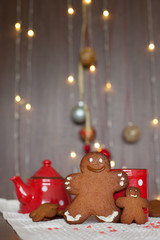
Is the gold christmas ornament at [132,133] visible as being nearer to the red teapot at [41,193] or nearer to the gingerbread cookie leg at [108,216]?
the red teapot at [41,193]

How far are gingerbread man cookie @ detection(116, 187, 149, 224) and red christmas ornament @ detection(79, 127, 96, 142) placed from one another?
97 cm

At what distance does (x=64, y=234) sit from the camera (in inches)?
20.3

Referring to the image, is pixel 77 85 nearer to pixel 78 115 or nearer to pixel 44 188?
pixel 78 115

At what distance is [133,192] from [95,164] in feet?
0.30

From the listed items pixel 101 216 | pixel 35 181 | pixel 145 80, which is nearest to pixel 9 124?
pixel 145 80

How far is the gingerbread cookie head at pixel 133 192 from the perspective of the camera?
2.05ft

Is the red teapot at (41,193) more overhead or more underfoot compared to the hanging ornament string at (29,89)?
more underfoot

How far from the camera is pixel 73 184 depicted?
25.2 inches

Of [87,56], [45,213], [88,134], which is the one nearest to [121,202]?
[45,213]

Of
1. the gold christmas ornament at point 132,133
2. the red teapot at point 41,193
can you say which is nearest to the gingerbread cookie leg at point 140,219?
the red teapot at point 41,193

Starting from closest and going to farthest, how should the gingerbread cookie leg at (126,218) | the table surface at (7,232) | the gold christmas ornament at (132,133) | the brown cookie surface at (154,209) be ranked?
the table surface at (7,232) < the gingerbread cookie leg at (126,218) < the brown cookie surface at (154,209) < the gold christmas ornament at (132,133)

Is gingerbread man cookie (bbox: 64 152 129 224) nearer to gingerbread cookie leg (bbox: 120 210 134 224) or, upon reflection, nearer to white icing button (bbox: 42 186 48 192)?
gingerbread cookie leg (bbox: 120 210 134 224)

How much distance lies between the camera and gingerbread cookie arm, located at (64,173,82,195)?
25.0 inches

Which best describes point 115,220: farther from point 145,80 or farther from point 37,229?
point 145,80
